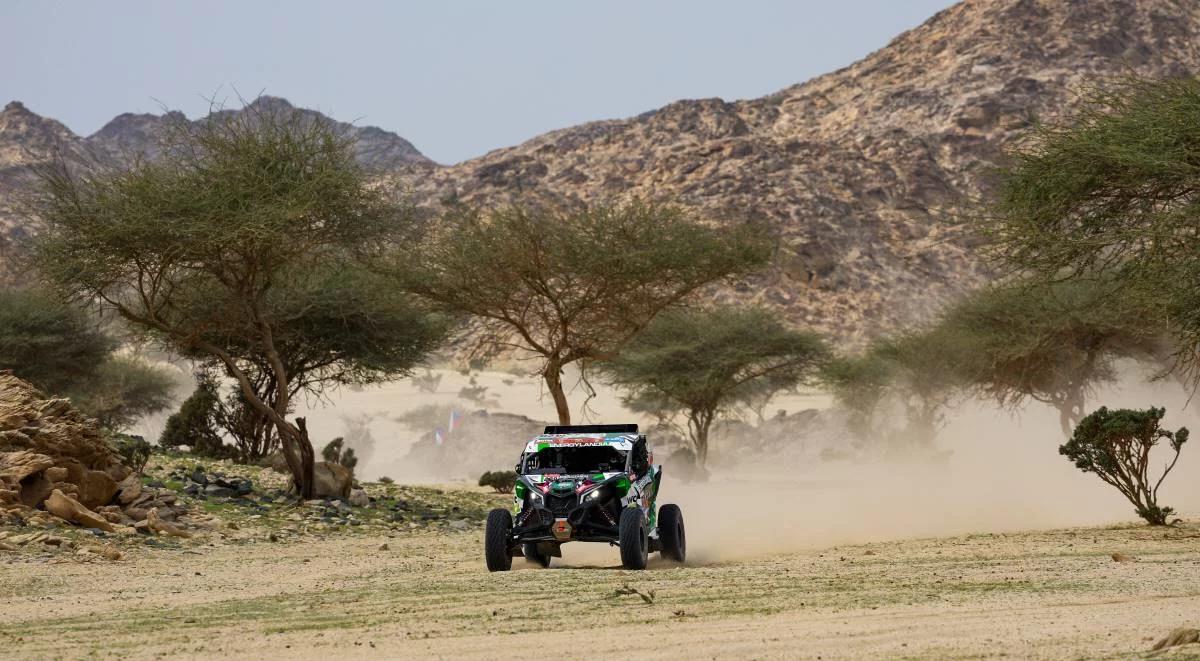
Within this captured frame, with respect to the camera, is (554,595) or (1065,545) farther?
(1065,545)

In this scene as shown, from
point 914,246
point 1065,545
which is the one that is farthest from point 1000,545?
point 914,246

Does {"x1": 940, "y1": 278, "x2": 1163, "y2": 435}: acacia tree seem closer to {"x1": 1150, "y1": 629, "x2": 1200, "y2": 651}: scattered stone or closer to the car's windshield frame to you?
the car's windshield frame

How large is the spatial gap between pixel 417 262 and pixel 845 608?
20.9 m

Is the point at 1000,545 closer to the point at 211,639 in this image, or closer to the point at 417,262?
the point at 211,639

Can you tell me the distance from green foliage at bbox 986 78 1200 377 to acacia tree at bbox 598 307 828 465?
79.3 feet

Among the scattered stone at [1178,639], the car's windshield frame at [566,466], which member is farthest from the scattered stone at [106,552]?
the scattered stone at [1178,639]

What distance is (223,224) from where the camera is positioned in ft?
72.8

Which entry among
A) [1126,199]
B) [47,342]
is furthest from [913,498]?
[47,342]

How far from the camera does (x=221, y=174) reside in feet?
75.5

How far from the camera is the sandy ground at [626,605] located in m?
8.34

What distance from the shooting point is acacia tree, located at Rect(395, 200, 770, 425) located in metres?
28.8

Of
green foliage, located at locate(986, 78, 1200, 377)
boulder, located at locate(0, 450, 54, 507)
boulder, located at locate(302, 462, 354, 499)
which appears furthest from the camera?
boulder, located at locate(302, 462, 354, 499)

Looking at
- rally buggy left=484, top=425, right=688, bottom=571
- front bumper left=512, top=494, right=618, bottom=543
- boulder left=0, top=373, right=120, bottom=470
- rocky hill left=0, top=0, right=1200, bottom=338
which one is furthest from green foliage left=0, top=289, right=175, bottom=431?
rocky hill left=0, top=0, right=1200, bottom=338

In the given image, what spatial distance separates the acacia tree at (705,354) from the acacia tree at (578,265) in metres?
13.1
